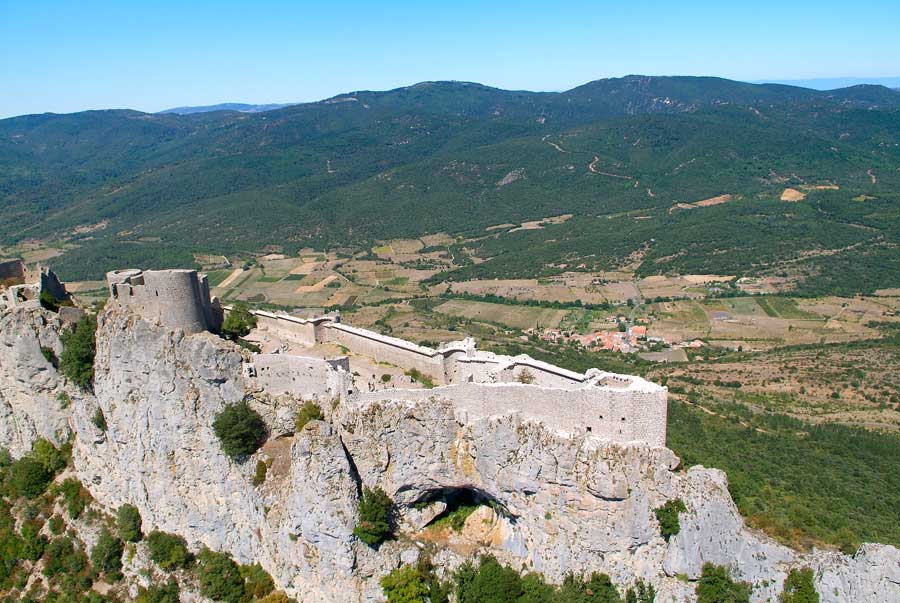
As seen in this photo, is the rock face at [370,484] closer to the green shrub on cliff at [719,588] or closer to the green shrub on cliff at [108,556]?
the green shrub on cliff at [719,588]

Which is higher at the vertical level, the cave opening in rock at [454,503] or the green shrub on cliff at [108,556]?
the cave opening in rock at [454,503]

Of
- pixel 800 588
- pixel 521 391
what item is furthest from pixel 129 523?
pixel 800 588

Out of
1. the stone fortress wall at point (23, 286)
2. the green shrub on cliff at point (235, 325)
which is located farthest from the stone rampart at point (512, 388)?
the stone fortress wall at point (23, 286)

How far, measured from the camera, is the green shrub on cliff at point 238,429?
32.0 meters

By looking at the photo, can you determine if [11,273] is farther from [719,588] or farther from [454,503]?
[719,588]

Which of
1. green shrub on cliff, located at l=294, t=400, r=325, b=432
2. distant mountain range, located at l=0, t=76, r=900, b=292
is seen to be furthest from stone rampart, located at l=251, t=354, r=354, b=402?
distant mountain range, located at l=0, t=76, r=900, b=292

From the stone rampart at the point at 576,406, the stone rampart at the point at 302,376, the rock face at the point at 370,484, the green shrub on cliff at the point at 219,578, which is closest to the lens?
the stone rampart at the point at 576,406

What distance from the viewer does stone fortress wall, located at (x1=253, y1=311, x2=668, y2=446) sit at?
26797 millimetres

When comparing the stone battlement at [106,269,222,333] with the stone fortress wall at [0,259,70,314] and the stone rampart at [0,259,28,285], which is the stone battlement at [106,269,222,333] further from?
the stone rampart at [0,259,28,285]

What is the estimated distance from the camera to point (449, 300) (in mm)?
111812

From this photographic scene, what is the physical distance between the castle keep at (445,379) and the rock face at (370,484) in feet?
1.78

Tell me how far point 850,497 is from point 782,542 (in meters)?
15.1

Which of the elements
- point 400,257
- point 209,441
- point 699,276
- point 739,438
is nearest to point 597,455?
point 209,441

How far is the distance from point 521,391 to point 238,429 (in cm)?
1405
